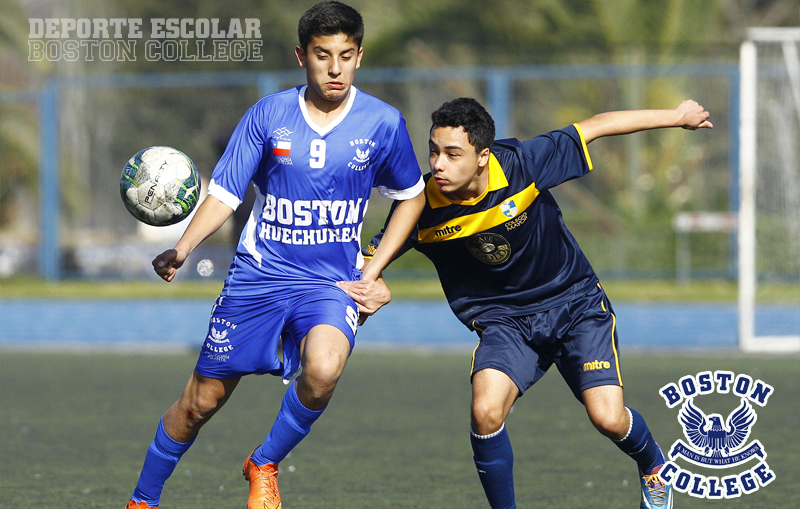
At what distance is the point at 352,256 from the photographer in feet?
13.9

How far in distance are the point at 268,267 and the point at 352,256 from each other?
0.34m

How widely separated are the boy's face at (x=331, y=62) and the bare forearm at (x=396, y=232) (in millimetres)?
526

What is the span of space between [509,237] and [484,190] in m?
0.22

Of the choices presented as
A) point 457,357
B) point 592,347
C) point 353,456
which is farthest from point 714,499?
point 457,357

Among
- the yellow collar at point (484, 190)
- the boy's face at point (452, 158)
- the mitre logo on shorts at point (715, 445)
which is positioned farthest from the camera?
the mitre logo on shorts at point (715, 445)

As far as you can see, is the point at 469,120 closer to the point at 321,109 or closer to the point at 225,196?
the point at 321,109

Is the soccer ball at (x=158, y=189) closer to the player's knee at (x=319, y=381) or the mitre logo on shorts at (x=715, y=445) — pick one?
the player's knee at (x=319, y=381)

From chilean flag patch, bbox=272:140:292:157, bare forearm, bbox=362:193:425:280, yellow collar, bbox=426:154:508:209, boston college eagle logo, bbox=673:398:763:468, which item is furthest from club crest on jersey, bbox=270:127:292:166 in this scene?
boston college eagle logo, bbox=673:398:763:468

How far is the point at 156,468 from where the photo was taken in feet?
13.6

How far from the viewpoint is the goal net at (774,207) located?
30.6 ft

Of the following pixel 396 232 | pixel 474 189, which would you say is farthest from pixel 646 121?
pixel 396 232

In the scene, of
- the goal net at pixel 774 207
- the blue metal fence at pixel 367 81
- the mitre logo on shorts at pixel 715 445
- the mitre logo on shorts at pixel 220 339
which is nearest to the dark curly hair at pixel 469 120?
the mitre logo on shorts at pixel 220 339

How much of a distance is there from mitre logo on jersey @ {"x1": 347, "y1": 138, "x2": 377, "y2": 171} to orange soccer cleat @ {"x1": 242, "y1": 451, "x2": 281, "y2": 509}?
119 cm

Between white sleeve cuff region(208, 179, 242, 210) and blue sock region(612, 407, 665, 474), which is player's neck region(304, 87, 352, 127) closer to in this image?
white sleeve cuff region(208, 179, 242, 210)
